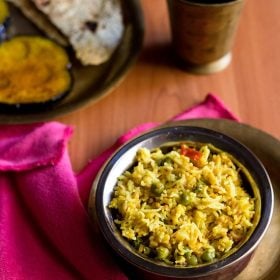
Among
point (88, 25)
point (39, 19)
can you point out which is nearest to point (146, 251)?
point (88, 25)

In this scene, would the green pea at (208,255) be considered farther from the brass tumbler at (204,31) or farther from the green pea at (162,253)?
the brass tumbler at (204,31)

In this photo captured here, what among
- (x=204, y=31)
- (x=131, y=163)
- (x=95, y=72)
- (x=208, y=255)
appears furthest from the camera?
(x=95, y=72)

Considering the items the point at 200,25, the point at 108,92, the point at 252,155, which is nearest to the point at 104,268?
the point at 252,155

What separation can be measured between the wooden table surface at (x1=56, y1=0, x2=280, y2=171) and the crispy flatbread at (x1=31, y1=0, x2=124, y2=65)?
0.29 feet

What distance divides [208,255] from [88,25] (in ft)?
2.45

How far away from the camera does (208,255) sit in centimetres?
97

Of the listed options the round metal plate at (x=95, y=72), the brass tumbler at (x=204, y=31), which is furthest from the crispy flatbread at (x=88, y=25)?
the brass tumbler at (x=204, y=31)

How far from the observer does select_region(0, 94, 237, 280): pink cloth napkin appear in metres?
1.09

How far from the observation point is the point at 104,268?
1.06 metres

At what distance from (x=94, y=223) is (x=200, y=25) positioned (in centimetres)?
52

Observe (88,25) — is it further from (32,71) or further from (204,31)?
(204,31)

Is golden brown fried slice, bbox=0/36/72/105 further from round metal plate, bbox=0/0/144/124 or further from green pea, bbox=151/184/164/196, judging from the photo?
green pea, bbox=151/184/164/196

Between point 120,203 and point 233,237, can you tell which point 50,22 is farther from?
point 233,237

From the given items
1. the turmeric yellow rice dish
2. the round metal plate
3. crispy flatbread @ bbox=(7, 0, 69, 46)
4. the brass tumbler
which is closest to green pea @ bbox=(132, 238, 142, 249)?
the turmeric yellow rice dish
